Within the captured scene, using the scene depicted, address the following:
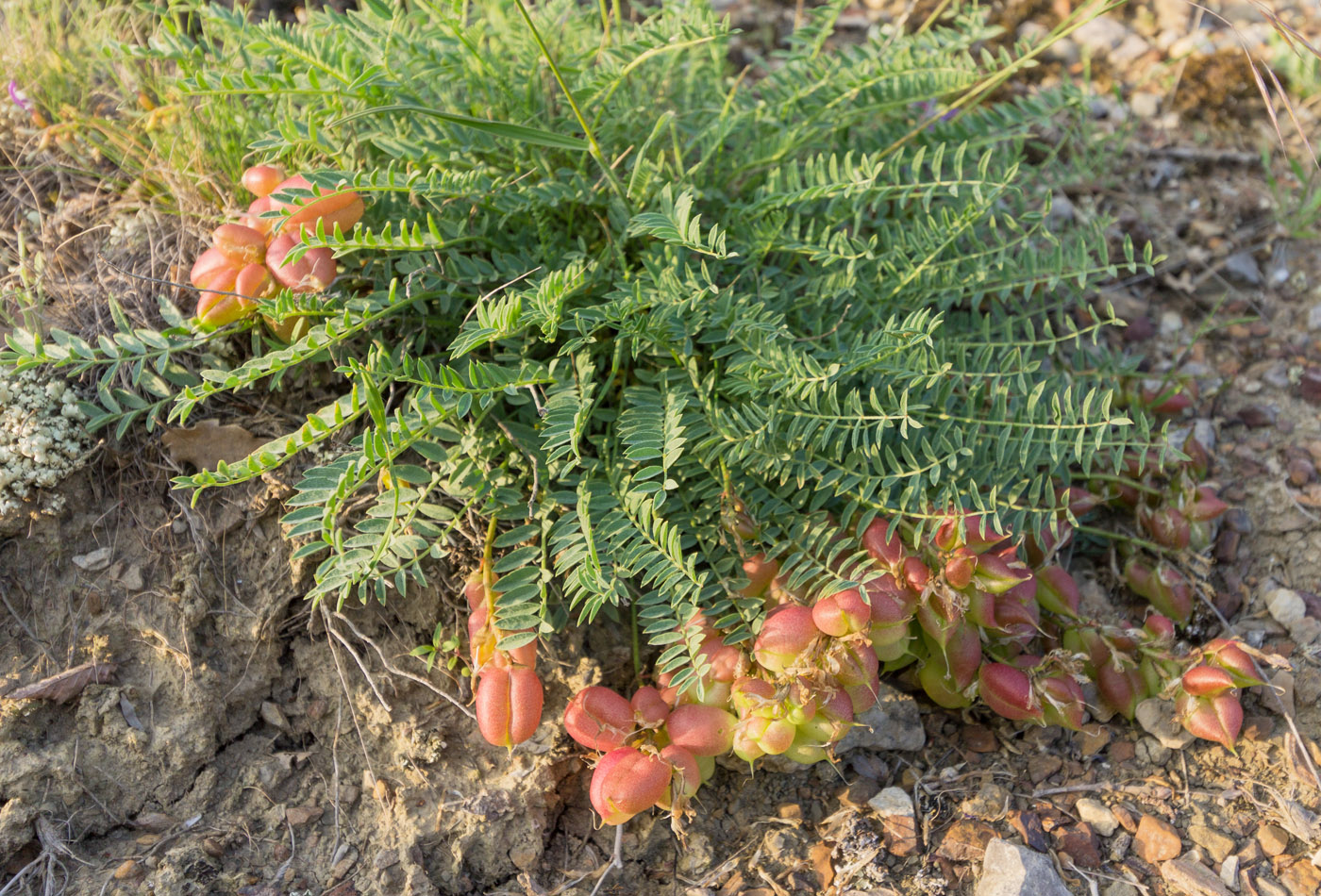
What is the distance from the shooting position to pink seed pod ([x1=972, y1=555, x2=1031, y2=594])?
2160 mm

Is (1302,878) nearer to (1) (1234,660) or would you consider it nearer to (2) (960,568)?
(1) (1234,660)

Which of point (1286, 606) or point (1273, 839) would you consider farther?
point (1286, 606)

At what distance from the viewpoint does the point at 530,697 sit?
206 centimetres

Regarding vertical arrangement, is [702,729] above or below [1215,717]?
above

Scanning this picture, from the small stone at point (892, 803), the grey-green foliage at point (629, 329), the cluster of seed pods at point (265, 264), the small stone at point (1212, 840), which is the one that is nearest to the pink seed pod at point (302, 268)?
the cluster of seed pods at point (265, 264)

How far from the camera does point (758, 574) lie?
2.26 m

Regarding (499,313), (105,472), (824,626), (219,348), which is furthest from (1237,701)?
(105,472)

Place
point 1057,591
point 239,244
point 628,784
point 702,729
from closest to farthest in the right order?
point 628,784
point 702,729
point 239,244
point 1057,591

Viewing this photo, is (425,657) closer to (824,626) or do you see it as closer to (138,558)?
(138,558)

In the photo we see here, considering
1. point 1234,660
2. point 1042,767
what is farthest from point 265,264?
point 1234,660

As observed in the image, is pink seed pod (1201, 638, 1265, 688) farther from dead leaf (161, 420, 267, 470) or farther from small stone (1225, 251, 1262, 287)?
dead leaf (161, 420, 267, 470)

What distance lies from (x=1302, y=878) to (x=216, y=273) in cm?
285

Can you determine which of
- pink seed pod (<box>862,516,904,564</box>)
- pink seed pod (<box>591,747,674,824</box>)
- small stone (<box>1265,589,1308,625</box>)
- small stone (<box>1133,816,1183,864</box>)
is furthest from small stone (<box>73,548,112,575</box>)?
small stone (<box>1265,589,1308,625</box>)

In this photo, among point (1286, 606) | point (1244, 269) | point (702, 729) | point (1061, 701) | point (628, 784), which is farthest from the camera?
point (1244, 269)
